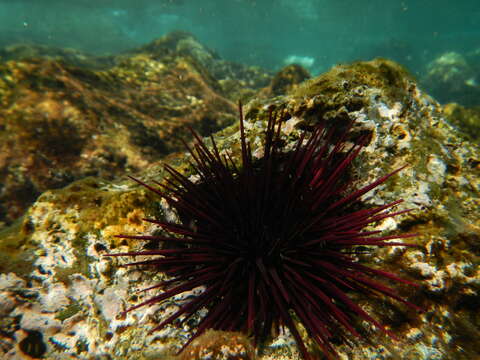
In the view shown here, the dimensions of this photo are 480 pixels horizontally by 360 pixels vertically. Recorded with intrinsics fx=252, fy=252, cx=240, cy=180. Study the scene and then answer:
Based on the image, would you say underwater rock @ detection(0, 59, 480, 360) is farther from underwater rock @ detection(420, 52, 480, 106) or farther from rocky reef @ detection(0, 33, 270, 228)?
underwater rock @ detection(420, 52, 480, 106)

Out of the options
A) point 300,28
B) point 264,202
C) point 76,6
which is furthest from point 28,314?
point 300,28

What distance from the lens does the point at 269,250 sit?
169 cm

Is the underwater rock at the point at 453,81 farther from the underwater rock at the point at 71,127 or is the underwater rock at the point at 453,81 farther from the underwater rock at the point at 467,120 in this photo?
the underwater rock at the point at 71,127

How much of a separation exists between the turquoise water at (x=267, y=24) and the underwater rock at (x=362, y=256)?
39312 millimetres

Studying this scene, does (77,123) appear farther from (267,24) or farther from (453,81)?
(267,24)

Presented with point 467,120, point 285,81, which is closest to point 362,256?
point 285,81

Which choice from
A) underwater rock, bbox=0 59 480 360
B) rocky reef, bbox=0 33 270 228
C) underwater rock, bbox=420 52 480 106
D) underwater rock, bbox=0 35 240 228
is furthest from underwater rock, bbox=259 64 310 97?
underwater rock, bbox=420 52 480 106

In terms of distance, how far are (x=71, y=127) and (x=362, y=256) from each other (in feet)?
13.3

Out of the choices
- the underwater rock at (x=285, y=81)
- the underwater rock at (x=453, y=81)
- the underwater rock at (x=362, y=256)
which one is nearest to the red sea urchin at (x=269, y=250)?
the underwater rock at (x=362, y=256)

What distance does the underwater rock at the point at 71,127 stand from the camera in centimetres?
339

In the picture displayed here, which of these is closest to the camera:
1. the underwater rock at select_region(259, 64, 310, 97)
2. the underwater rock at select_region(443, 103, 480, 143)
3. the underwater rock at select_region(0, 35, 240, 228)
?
the underwater rock at select_region(0, 35, 240, 228)

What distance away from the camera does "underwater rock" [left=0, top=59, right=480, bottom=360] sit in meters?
Answer: 1.57

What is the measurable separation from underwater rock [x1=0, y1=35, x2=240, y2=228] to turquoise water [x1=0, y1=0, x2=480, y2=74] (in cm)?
3909

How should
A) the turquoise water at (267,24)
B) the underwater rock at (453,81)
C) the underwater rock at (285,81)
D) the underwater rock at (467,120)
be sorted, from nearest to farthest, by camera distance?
1. the underwater rock at (467,120)
2. the underwater rock at (285,81)
3. the underwater rock at (453,81)
4. the turquoise water at (267,24)
